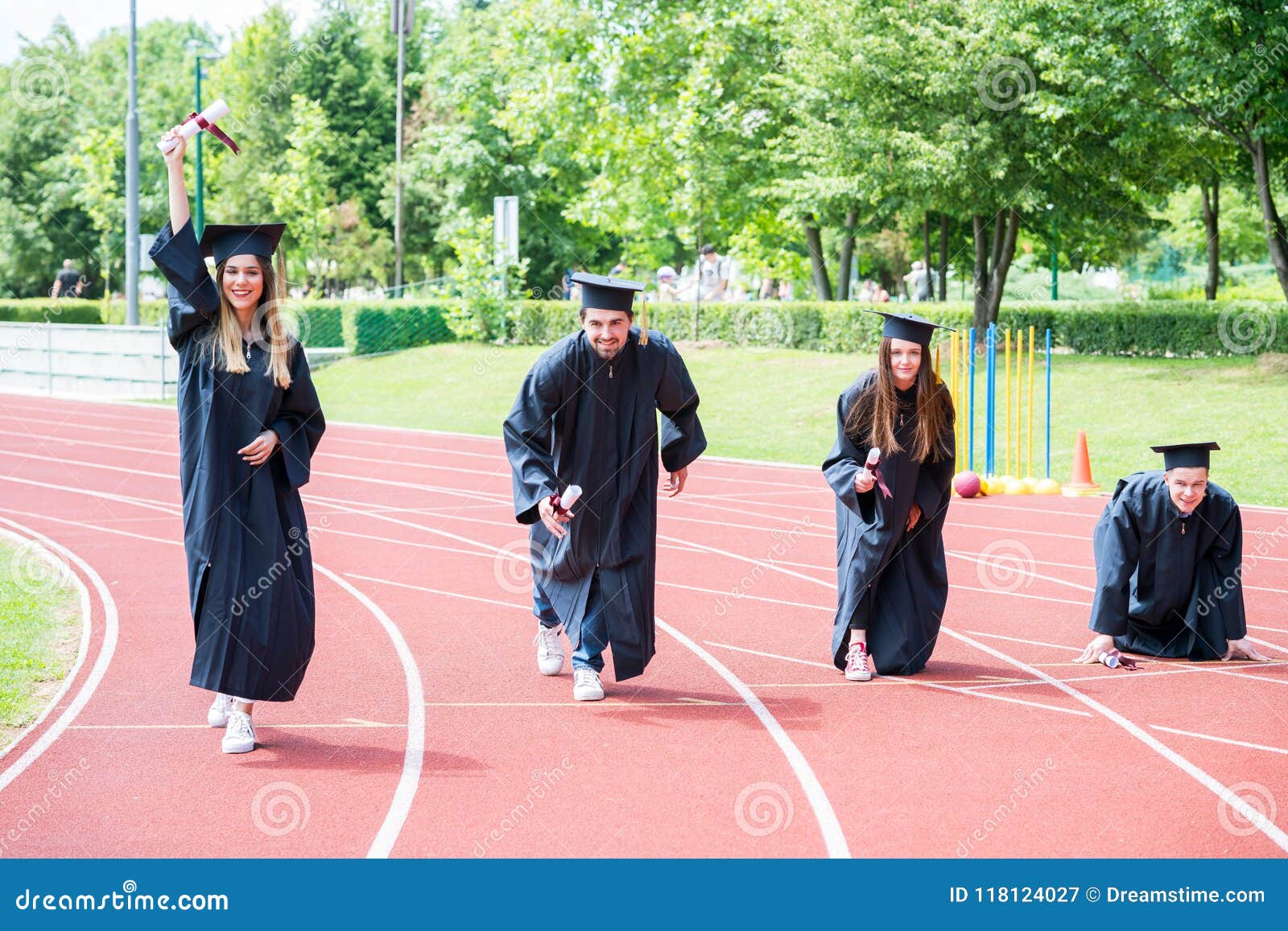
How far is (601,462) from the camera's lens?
7.21 meters

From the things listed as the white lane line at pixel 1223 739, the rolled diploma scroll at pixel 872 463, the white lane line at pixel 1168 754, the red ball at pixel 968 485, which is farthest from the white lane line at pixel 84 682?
the red ball at pixel 968 485

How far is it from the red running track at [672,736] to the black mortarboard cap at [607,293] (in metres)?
1.87

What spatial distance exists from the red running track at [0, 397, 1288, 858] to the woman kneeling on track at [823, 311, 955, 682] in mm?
287

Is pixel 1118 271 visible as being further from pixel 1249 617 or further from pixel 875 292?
pixel 1249 617

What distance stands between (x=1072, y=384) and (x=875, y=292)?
18.2m

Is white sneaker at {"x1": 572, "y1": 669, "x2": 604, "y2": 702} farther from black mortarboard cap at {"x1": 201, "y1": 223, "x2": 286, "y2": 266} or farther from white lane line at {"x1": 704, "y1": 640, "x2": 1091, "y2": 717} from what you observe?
black mortarboard cap at {"x1": 201, "y1": 223, "x2": 286, "y2": 266}

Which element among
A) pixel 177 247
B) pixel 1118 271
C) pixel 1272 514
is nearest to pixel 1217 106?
pixel 1272 514

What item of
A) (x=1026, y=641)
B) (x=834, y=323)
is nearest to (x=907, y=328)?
(x=1026, y=641)

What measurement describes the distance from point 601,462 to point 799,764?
199 centimetres

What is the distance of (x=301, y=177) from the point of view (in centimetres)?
3922

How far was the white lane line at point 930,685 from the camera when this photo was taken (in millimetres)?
6777

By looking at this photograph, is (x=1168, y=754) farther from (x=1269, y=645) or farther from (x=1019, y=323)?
(x=1019, y=323)

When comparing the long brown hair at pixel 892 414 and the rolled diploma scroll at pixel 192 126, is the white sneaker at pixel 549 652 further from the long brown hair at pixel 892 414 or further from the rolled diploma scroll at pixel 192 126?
the rolled diploma scroll at pixel 192 126

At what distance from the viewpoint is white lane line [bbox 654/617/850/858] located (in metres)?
5.01
